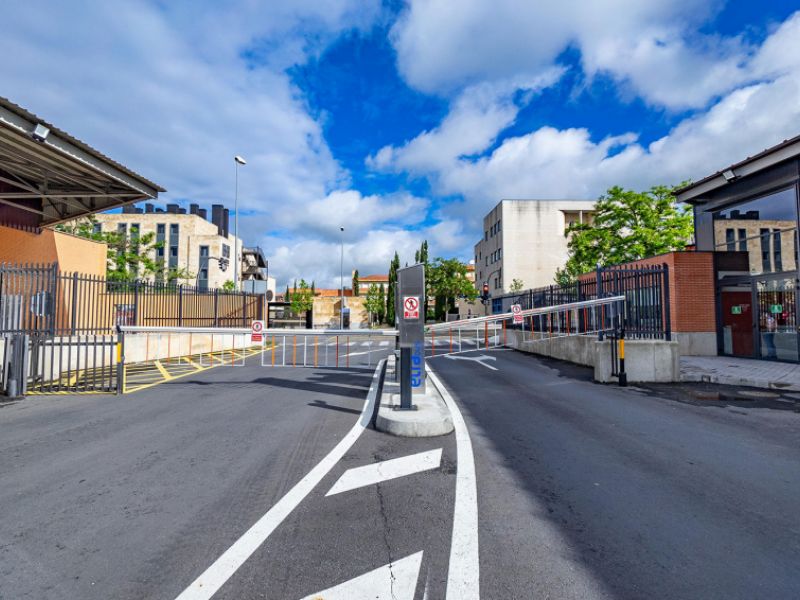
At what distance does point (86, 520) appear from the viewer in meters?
3.26

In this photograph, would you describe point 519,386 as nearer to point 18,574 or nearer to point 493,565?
point 493,565

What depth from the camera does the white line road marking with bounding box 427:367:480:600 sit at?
7.80 ft

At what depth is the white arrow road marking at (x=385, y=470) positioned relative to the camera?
3.89 m

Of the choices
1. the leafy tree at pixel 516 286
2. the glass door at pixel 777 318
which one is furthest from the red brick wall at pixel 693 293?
the leafy tree at pixel 516 286

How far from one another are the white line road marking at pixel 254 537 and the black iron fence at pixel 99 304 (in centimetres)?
872

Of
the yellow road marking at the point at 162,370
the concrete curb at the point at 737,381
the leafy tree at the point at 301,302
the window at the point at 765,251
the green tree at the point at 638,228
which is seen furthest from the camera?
the leafy tree at the point at 301,302

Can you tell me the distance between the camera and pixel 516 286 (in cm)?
5228

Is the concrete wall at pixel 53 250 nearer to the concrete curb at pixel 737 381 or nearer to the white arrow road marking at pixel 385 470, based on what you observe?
the white arrow road marking at pixel 385 470

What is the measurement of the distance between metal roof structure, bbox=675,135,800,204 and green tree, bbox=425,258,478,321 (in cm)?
4451

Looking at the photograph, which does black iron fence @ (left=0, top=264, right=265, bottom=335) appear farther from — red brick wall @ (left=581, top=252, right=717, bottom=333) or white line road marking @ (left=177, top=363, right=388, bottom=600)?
red brick wall @ (left=581, top=252, right=717, bottom=333)

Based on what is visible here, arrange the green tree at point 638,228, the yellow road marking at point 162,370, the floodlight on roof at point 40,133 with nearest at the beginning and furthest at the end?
the floodlight on roof at point 40,133 → the yellow road marking at point 162,370 → the green tree at point 638,228

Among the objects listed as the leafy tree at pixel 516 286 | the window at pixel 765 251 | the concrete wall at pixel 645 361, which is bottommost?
the concrete wall at pixel 645 361

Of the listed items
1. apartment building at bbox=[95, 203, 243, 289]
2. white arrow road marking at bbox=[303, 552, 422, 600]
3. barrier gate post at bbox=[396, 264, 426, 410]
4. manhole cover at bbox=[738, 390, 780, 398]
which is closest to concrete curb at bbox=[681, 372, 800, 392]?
manhole cover at bbox=[738, 390, 780, 398]

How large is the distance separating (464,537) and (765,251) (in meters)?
15.4
